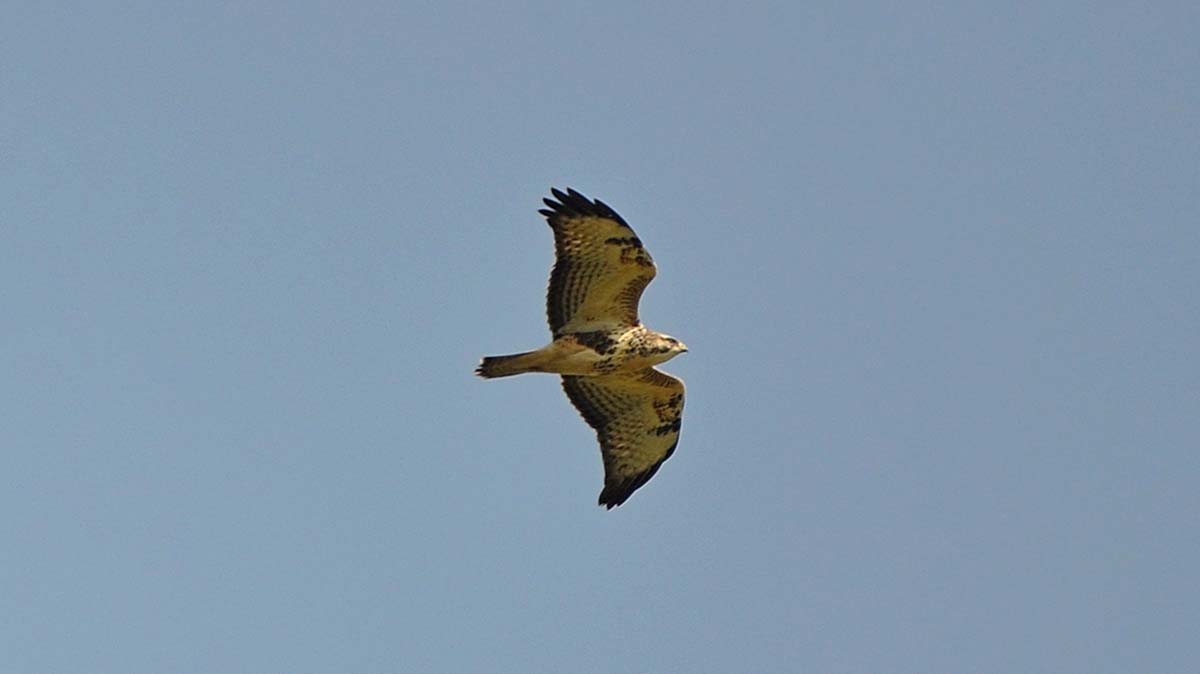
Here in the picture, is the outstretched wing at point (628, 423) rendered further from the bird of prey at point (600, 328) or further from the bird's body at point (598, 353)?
the bird's body at point (598, 353)

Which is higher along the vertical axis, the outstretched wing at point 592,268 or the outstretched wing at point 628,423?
the outstretched wing at point 592,268

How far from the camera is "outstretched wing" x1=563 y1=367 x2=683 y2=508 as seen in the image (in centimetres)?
2541

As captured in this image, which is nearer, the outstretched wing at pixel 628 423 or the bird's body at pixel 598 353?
the bird's body at pixel 598 353

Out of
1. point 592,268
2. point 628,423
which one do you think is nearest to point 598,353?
point 592,268

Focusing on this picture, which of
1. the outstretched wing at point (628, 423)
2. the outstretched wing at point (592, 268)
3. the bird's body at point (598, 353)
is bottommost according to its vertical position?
the outstretched wing at point (628, 423)

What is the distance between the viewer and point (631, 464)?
84.7 ft

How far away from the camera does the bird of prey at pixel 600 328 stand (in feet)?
77.9

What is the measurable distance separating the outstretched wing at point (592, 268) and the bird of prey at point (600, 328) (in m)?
0.01

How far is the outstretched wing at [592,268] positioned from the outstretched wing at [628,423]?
1240 mm

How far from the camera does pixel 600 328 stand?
24250 millimetres

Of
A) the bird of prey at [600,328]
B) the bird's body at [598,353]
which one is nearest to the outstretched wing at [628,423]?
the bird of prey at [600,328]

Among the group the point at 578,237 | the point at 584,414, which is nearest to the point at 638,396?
the point at 584,414

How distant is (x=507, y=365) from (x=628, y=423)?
245cm

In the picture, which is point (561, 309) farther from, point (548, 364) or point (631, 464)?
point (631, 464)
